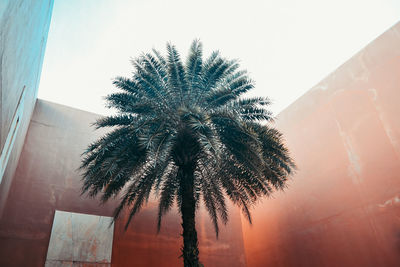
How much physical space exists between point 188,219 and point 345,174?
5.50 metres

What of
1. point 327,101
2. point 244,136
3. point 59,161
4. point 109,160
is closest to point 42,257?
point 59,161

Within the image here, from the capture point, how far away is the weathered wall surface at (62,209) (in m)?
9.50

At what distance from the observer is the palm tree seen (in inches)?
320

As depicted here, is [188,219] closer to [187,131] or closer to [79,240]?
[187,131]

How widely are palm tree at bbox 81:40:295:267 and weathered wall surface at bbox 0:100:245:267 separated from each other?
2436 mm

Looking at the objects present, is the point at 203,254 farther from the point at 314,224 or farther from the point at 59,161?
the point at 59,161

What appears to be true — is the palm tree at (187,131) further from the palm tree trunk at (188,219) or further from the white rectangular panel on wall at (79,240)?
the white rectangular panel on wall at (79,240)

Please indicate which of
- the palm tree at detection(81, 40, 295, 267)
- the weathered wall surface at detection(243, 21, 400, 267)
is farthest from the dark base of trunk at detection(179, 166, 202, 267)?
the weathered wall surface at detection(243, 21, 400, 267)

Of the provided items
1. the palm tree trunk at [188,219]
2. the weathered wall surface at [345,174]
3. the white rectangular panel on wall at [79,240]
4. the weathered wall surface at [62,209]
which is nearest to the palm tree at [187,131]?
the palm tree trunk at [188,219]

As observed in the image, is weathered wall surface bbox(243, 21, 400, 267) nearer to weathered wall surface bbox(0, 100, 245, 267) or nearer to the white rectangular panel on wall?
weathered wall surface bbox(0, 100, 245, 267)

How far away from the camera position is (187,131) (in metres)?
8.59

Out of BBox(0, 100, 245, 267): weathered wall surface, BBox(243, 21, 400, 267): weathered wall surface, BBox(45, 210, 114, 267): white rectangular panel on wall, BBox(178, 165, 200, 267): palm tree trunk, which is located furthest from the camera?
BBox(45, 210, 114, 267): white rectangular panel on wall

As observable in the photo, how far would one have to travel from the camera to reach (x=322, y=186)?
11055mm

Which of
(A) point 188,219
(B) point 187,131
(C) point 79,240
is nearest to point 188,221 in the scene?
(A) point 188,219
